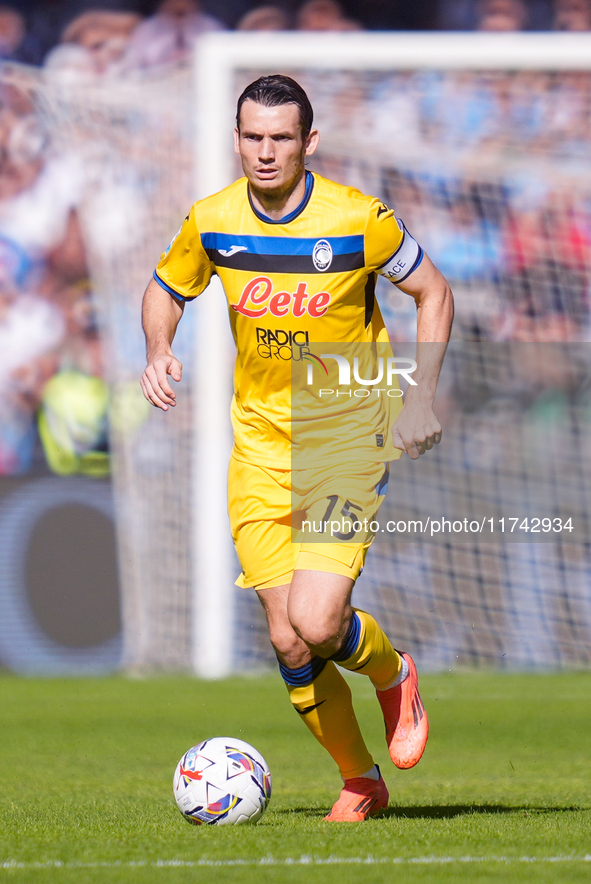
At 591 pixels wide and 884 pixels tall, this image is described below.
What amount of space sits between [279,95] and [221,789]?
2097mm

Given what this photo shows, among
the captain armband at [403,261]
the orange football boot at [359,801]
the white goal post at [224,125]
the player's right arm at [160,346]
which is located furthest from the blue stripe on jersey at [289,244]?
the white goal post at [224,125]

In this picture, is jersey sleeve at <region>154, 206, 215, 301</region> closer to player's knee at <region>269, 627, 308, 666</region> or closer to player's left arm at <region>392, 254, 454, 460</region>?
player's left arm at <region>392, 254, 454, 460</region>

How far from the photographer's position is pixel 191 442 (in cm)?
917

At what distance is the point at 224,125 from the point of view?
8.54 metres

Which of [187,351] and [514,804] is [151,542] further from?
[514,804]

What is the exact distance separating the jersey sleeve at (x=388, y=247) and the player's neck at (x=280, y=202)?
236 mm

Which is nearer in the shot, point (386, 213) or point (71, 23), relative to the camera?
point (386, 213)

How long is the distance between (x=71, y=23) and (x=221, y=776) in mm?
7412

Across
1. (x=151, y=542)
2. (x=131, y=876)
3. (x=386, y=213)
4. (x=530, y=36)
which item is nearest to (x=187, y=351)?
(x=151, y=542)

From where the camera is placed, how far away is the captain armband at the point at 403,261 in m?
4.01

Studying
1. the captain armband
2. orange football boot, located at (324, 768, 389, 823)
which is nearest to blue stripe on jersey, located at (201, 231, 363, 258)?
the captain armband

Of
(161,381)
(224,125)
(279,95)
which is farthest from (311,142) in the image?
(224,125)

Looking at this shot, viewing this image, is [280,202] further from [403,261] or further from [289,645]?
[289,645]

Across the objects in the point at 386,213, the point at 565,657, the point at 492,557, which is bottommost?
the point at 565,657
